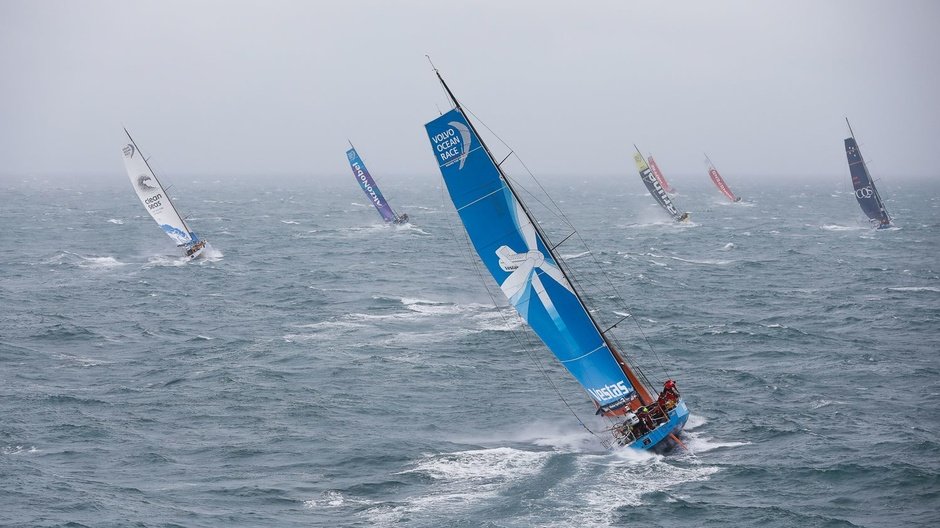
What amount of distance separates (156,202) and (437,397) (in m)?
47.8

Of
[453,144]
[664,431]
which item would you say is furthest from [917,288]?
[453,144]

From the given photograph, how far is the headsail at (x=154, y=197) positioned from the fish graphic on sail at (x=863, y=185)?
64877mm

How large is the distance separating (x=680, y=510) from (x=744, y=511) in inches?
67.6

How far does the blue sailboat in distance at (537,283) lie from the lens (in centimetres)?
2766

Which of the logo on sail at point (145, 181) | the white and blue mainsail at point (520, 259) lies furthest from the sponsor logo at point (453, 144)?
the logo on sail at point (145, 181)

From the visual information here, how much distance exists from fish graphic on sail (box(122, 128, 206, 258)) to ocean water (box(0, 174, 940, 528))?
3484 millimetres

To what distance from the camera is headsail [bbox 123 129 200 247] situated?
2968 inches

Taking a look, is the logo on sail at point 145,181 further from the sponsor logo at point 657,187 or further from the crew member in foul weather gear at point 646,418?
the sponsor logo at point 657,187

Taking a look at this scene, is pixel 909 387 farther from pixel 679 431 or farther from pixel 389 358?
pixel 389 358

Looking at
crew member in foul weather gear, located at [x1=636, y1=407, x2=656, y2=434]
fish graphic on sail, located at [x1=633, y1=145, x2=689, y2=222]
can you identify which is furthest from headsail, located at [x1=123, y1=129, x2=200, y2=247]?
fish graphic on sail, located at [x1=633, y1=145, x2=689, y2=222]

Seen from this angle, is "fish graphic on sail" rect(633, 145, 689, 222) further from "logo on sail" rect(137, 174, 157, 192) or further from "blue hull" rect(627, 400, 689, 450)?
"blue hull" rect(627, 400, 689, 450)

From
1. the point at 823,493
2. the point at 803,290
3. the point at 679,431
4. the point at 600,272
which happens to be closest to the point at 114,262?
the point at 600,272

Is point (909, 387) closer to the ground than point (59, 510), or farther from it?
closer to the ground

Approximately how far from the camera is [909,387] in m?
36.1
